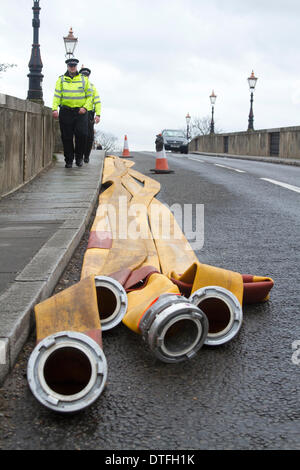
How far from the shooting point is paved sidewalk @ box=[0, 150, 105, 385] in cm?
280

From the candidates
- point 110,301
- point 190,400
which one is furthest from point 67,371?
point 110,301

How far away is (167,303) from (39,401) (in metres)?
0.76

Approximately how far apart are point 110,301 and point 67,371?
83 cm

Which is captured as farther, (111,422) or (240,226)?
(240,226)

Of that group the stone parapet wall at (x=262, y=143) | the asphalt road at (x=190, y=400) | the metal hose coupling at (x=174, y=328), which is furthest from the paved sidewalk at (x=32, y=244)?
the stone parapet wall at (x=262, y=143)

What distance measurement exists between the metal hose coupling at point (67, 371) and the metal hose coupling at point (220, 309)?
758mm

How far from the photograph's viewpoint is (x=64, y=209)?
6.68 metres

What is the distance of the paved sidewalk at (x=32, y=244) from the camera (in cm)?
280

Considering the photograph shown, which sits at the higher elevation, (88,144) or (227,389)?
(88,144)

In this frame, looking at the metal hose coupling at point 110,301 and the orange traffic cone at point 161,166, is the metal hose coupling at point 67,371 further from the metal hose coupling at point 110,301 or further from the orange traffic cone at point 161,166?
the orange traffic cone at point 161,166

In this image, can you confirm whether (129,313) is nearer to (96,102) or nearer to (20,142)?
(20,142)

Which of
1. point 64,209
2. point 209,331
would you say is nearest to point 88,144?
point 64,209
